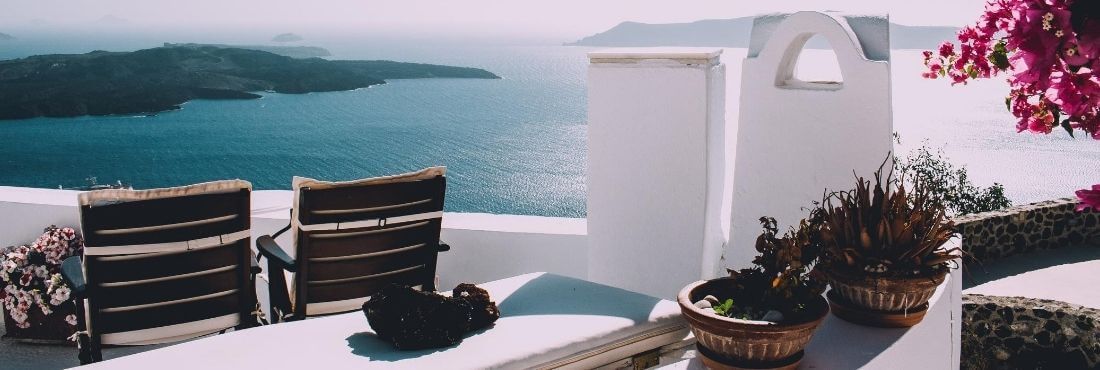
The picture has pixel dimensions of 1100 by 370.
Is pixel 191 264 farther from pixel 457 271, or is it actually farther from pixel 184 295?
pixel 457 271

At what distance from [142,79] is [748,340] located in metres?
42.6

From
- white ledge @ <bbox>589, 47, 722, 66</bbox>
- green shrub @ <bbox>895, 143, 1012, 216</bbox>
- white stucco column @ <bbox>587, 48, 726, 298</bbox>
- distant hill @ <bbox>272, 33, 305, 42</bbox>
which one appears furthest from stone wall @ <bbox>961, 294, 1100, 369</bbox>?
distant hill @ <bbox>272, 33, 305, 42</bbox>

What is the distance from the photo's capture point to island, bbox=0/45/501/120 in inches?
1521

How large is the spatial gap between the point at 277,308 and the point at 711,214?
148 cm

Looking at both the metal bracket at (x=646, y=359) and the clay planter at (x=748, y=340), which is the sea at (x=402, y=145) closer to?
the metal bracket at (x=646, y=359)

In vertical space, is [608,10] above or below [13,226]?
above

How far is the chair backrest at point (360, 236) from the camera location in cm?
270

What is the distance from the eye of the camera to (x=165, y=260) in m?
2.58

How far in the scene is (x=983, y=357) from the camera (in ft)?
22.4

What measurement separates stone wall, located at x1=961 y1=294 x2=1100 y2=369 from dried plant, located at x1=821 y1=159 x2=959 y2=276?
203 inches

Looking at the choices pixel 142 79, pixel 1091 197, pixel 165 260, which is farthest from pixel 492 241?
pixel 142 79

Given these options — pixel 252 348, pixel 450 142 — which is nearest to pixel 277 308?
pixel 252 348

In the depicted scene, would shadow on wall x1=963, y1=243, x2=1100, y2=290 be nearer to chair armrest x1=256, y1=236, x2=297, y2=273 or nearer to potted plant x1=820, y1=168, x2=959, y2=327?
potted plant x1=820, y1=168, x2=959, y2=327

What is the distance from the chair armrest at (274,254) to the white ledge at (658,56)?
119cm
